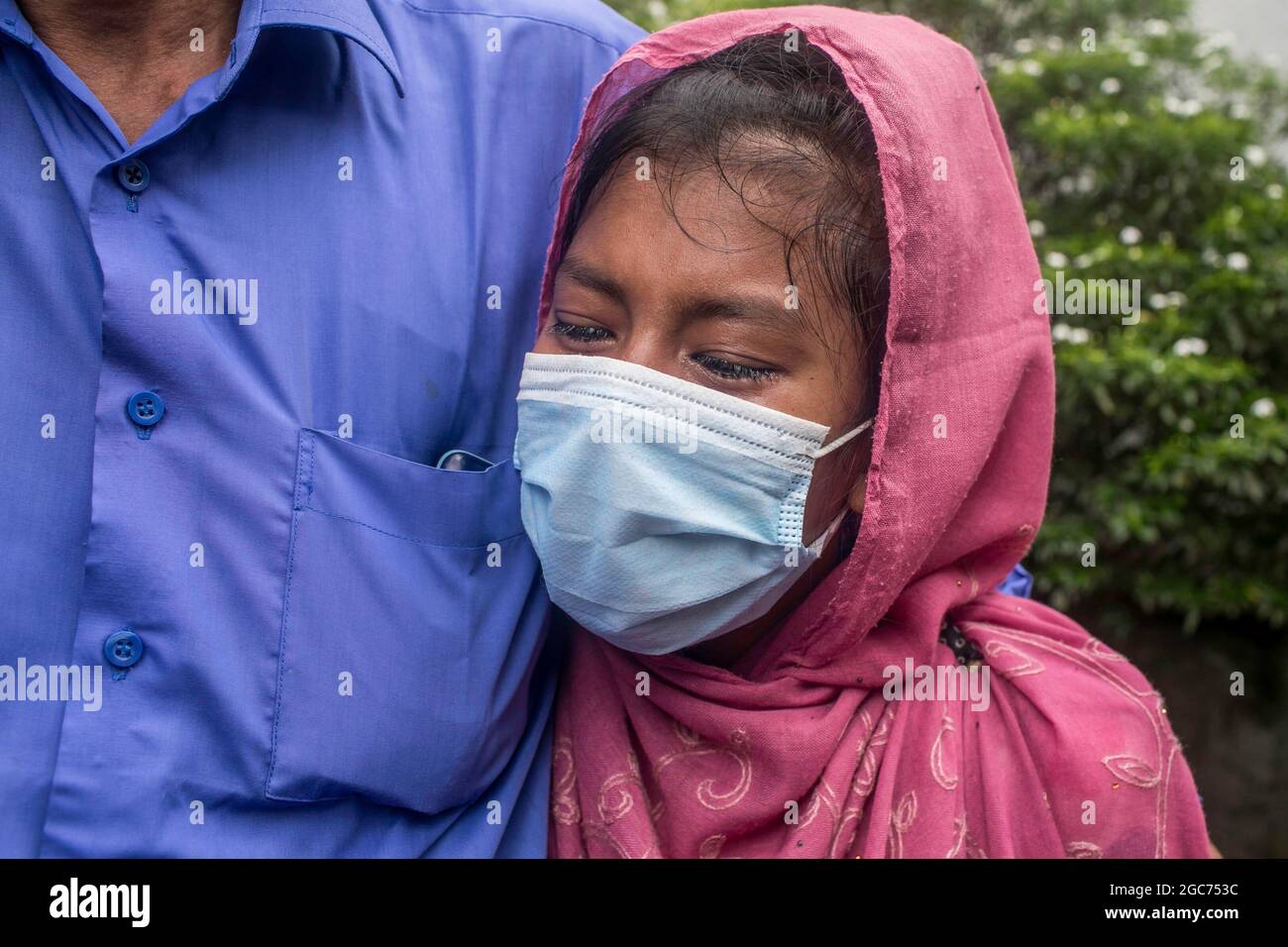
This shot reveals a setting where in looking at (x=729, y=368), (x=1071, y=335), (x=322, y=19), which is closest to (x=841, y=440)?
(x=729, y=368)

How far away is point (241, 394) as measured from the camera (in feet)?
5.38

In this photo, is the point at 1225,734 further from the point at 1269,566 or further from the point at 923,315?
the point at 923,315

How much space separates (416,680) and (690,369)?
57 cm

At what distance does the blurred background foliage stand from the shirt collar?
239cm

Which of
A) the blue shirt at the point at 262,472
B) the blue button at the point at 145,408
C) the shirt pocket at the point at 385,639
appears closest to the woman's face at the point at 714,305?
the blue shirt at the point at 262,472

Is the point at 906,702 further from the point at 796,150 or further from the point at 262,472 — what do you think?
the point at 262,472

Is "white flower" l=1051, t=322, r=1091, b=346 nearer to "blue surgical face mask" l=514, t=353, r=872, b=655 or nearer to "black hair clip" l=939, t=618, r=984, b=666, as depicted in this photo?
"black hair clip" l=939, t=618, r=984, b=666

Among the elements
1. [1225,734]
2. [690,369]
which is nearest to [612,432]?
[690,369]

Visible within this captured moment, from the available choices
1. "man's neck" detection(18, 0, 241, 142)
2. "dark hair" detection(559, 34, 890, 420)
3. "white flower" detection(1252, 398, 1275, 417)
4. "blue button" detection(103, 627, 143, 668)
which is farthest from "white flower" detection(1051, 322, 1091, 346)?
"blue button" detection(103, 627, 143, 668)

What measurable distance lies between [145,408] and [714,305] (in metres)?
0.76

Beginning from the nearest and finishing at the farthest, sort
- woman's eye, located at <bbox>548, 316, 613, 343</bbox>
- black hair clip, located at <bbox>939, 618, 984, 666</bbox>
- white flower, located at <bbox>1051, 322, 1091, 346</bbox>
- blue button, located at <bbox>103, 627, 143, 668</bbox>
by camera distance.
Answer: blue button, located at <bbox>103, 627, 143, 668</bbox> < woman's eye, located at <bbox>548, 316, 613, 343</bbox> < black hair clip, located at <bbox>939, 618, 984, 666</bbox> < white flower, located at <bbox>1051, 322, 1091, 346</bbox>

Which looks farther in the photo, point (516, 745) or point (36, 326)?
point (516, 745)

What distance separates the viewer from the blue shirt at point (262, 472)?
158cm

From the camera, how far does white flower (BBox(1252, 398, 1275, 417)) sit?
348cm
